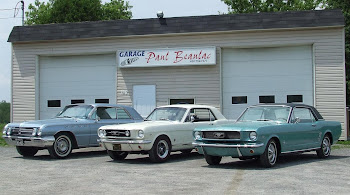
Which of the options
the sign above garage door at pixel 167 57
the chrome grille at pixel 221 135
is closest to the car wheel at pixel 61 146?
the chrome grille at pixel 221 135

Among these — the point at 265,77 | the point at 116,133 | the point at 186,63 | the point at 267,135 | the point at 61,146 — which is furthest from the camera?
the point at 186,63

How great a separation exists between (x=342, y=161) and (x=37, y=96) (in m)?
14.4

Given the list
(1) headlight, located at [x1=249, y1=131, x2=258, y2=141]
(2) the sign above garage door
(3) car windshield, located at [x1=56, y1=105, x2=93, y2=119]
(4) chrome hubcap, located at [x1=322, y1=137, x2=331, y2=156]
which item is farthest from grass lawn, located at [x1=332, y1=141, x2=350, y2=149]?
(3) car windshield, located at [x1=56, y1=105, x2=93, y2=119]

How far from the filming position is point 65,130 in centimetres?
1382

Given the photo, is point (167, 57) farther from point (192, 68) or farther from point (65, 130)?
point (65, 130)

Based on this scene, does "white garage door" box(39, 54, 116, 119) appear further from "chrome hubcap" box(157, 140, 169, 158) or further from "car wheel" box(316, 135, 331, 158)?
"car wheel" box(316, 135, 331, 158)

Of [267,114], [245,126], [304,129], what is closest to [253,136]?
[245,126]

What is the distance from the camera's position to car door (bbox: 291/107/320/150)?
12.3m

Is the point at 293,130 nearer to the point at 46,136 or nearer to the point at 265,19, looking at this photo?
the point at 46,136

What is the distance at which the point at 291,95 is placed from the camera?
20328 millimetres

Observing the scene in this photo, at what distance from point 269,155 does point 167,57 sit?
34.3 ft

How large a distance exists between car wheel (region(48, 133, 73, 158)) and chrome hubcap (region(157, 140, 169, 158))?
2.77 metres

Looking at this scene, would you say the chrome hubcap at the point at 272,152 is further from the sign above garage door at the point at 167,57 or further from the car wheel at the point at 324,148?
the sign above garage door at the point at 167,57

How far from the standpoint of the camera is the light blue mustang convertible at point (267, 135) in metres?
11.0
